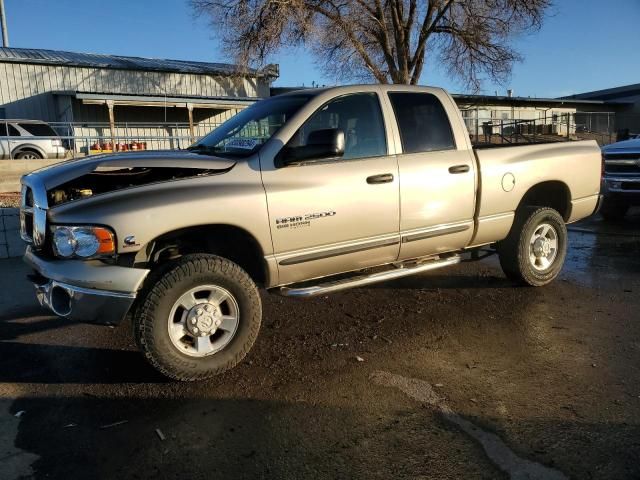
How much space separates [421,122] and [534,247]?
6.30 feet

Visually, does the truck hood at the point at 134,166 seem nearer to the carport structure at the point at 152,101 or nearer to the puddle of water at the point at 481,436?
the puddle of water at the point at 481,436

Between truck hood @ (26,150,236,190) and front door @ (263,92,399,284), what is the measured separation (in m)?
0.41

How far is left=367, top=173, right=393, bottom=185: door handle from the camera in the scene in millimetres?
4084

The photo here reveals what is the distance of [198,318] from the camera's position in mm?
3498

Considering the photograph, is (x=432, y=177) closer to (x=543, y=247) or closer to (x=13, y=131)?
(x=543, y=247)

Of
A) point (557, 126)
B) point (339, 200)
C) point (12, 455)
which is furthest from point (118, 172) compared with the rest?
point (557, 126)

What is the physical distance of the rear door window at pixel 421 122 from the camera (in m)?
4.44

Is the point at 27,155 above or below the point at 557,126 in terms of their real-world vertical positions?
below

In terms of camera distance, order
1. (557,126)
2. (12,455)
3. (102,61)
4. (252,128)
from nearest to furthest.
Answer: (12,455), (252,128), (102,61), (557,126)

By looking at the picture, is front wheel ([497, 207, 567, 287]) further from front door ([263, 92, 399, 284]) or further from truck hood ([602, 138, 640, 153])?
truck hood ([602, 138, 640, 153])

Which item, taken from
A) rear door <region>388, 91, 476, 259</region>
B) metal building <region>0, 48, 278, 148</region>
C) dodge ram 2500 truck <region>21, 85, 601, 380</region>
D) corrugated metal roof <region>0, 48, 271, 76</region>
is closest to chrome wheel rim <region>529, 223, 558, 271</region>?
dodge ram 2500 truck <region>21, 85, 601, 380</region>

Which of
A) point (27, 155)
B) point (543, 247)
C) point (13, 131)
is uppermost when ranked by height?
point (13, 131)

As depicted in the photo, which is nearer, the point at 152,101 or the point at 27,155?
the point at 27,155

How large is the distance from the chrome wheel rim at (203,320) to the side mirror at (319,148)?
1071mm
